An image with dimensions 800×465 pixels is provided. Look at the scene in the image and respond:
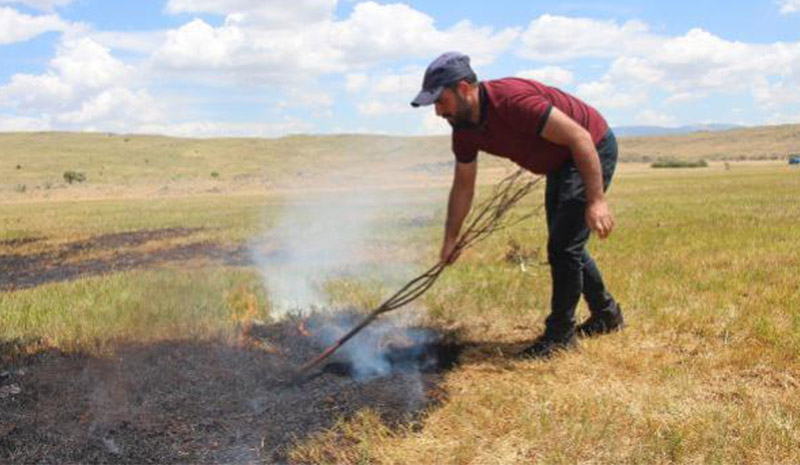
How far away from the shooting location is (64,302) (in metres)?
6.48

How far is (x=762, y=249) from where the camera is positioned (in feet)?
26.0

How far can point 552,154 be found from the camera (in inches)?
171

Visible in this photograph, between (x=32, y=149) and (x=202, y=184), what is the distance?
42277 mm

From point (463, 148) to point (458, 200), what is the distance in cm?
45

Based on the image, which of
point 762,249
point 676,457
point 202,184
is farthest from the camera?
point 202,184

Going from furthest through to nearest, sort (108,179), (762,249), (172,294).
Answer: (108,179), (762,249), (172,294)

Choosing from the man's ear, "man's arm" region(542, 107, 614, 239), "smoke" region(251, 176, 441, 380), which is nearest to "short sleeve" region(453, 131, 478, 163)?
the man's ear

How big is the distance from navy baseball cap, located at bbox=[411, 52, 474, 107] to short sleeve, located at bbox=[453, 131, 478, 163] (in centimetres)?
43

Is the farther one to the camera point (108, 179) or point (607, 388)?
point (108, 179)

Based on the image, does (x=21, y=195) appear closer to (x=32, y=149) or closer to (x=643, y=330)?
(x=643, y=330)

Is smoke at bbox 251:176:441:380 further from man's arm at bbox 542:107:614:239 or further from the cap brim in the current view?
the cap brim

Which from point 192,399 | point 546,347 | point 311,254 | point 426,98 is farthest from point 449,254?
point 311,254

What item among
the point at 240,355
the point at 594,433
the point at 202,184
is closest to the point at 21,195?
the point at 202,184

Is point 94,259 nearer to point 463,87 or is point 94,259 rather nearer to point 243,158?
point 463,87
